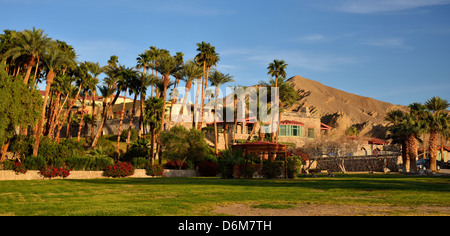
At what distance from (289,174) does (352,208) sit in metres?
22.9

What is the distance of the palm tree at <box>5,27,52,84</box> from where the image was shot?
45.3m

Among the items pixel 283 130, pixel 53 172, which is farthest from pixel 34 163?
pixel 283 130

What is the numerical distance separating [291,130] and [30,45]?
5622 cm

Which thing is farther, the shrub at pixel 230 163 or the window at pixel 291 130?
the window at pixel 291 130

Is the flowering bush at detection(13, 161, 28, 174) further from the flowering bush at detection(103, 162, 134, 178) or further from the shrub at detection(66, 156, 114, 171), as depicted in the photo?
the flowering bush at detection(103, 162, 134, 178)

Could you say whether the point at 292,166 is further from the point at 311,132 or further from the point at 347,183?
the point at 311,132

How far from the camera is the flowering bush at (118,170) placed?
43559 millimetres

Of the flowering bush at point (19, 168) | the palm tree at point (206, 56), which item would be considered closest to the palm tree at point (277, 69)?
the palm tree at point (206, 56)

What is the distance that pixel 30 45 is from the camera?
4600cm

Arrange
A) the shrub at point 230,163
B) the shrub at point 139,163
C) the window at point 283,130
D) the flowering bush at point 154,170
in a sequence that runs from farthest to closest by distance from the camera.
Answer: the window at point 283,130
the shrub at point 139,163
the flowering bush at point 154,170
the shrub at point 230,163

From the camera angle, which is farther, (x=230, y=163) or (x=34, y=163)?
(x=34, y=163)

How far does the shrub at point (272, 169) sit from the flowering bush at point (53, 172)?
2001cm

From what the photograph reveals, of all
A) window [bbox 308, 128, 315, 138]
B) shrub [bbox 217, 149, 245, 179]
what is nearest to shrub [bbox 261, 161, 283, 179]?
shrub [bbox 217, 149, 245, 179]

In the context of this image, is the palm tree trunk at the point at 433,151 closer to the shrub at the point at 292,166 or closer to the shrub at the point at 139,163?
the shrub at the point at 292,166
